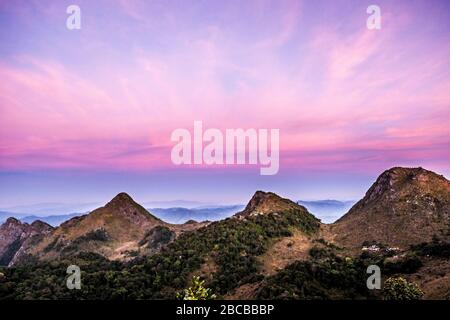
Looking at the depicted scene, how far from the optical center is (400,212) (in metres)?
93.4

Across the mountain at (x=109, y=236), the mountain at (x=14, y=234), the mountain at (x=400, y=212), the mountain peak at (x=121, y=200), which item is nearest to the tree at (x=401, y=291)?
the mountain at (x=400, y=212)

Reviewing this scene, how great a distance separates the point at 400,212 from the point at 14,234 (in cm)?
15647

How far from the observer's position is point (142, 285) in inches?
2547

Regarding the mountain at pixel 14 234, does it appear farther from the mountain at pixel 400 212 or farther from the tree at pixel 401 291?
the tree at pixel 401 291

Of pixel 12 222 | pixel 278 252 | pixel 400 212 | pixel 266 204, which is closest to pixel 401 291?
pixel 278 252

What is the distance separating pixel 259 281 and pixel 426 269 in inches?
1000

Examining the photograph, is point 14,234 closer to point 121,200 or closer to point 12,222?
point 12,222

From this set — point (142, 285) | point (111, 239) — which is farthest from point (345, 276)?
point (111, 239)

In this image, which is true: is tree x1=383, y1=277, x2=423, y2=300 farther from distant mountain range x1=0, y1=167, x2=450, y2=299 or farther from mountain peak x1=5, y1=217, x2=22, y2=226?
mountain peak x1=5, y1=217, x2=22, y2=226

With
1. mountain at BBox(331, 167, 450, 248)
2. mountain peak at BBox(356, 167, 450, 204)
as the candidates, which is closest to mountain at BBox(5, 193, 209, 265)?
mountain at BBox(331, 167, 450, 248)

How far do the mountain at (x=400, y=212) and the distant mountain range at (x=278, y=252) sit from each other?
231 mm

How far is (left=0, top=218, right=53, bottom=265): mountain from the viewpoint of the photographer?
6220 inches

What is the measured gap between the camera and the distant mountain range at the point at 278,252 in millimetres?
56719
